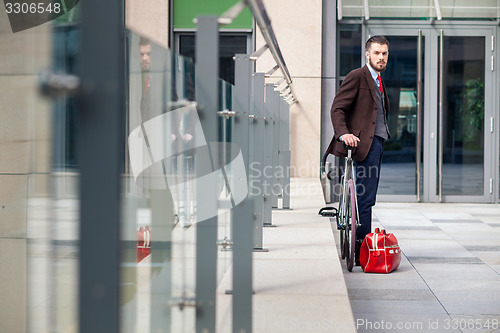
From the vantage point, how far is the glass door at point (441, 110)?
1055 centimetres

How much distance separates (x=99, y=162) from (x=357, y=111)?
4123mm

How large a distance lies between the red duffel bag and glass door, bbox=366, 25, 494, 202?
224 inches

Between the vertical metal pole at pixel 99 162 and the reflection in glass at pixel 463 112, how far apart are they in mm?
9978

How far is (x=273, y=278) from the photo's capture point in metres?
4.02

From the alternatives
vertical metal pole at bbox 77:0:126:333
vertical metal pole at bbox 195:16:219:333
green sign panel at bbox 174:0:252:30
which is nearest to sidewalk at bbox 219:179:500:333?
vertical metal pole at bbox 195:16:219:333

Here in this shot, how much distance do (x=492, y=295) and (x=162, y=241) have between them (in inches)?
122

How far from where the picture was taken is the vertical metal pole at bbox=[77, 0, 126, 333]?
1119mm

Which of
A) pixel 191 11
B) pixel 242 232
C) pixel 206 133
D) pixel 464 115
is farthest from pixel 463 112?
pixel 206 133

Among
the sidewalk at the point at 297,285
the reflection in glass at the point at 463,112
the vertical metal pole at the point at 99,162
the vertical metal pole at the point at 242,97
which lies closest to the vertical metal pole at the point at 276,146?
the sidewalk at the point at 297,285

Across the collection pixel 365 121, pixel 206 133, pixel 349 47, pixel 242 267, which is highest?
pixel 349 47

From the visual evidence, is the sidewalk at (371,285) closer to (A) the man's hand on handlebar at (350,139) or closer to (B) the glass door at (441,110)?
(A) the man's hand on handlebar at (350,139)

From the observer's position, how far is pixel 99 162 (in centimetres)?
112

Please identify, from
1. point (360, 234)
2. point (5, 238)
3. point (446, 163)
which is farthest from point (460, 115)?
point (5, 238)

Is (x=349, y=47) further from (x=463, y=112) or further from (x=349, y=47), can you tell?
(x=463, y=112)
